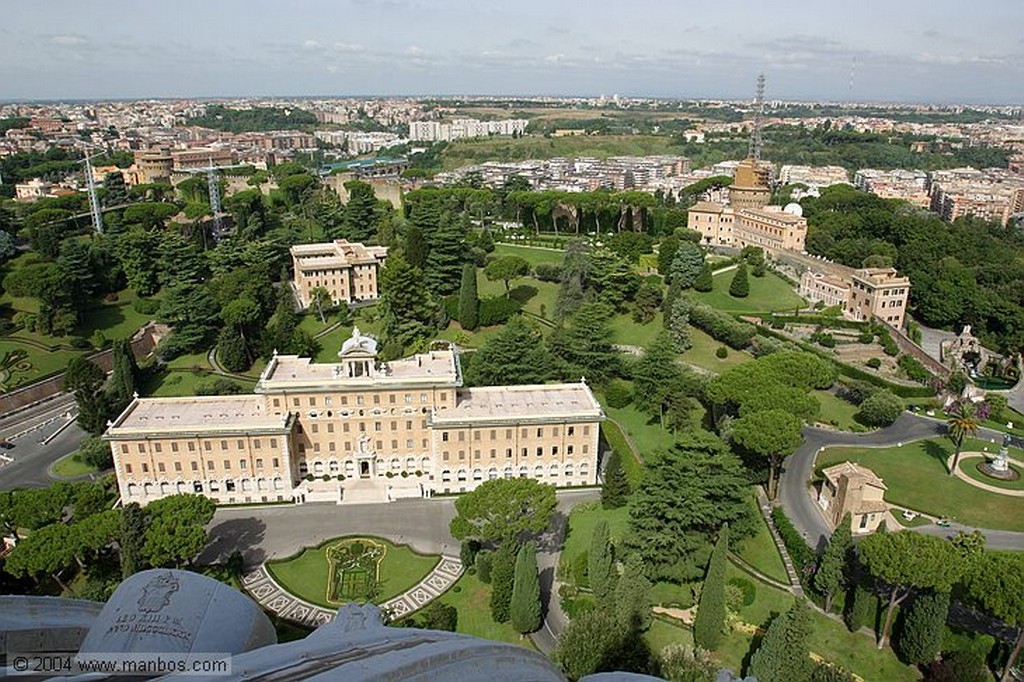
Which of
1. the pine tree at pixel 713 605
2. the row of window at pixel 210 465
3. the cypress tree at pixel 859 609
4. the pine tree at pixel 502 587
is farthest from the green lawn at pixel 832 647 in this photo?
the row of window at pixel 210 465

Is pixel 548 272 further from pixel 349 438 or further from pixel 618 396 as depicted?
pixel 349 438

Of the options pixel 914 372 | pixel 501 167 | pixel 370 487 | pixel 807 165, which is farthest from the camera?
pixel 807 165

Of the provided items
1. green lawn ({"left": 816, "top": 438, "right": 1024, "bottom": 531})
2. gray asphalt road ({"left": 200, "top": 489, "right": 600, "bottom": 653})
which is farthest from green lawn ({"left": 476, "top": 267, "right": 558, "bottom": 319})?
green lawn ({"left": 816, "top": 438, "right": 1024, "bottom": 531})

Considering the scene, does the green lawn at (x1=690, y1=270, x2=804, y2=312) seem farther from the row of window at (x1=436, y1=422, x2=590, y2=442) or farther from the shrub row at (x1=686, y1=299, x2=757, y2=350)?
the row of window at (x1=436, y1=422, x2=590, y2=442)

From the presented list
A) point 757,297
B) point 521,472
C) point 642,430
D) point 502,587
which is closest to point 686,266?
point 757,297

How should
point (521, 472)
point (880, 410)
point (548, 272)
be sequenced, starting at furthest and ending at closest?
point (548, 272)
point (880, 410)
point (521, 472)

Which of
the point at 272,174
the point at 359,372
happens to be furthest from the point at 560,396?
the point at 272,174

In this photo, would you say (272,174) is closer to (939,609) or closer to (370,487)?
(370,487)
